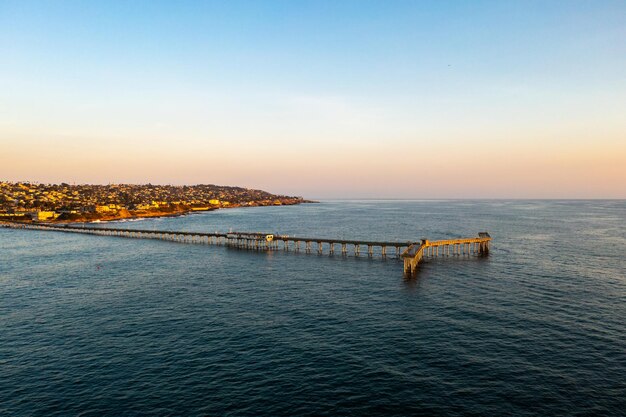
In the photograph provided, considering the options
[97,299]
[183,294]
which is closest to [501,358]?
[183,294]

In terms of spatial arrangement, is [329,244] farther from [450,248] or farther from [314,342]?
[314,342]

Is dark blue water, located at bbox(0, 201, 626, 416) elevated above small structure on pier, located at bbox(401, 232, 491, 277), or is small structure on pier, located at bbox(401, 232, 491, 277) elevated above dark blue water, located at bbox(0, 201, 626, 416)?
small structure on pier, located at bbox(401, 232, 491, 277)

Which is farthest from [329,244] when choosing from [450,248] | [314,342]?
[314,342]

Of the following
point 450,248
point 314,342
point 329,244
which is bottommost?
point 314,342

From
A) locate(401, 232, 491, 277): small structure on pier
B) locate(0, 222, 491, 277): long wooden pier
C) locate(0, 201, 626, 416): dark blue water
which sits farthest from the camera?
locate(0, 222, 491, 277): long wooden pier

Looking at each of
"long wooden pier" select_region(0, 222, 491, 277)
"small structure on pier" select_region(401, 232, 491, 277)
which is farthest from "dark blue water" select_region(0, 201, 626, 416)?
"long wooden pier" select_region(0, 222, 491, 277)

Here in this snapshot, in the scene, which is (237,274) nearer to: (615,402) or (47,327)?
(47,327)

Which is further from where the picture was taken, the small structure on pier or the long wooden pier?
the long wooden pier

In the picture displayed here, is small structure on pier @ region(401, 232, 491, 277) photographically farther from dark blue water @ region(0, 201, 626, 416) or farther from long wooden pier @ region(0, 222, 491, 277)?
dark blue water @ region(0, 201, 626, 416)
